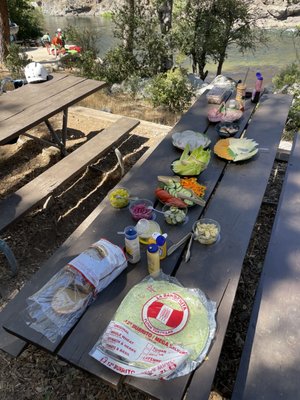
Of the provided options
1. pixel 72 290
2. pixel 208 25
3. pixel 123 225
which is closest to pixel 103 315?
pixel 72 290

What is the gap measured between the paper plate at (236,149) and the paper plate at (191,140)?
0.36ft

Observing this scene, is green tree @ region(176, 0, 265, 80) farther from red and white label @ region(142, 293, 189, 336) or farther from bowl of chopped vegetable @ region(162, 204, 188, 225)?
red and white label @ region(142, 293, 189, 336)

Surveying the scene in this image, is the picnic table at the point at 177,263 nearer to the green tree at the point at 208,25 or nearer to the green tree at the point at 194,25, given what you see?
the green tree at the point at 194,25

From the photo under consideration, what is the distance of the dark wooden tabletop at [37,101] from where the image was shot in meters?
3.07

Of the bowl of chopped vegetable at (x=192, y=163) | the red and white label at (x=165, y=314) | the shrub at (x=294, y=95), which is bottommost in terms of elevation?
the shrub at (x=294, y=95)

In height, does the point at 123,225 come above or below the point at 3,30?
below

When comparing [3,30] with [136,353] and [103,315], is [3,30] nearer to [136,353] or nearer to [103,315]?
[103,315]

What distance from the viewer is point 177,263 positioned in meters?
1.72

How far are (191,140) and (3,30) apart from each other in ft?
25.8

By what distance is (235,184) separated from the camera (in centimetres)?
229

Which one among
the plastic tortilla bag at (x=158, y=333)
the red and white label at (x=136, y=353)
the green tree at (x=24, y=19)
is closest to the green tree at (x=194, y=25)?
the plastic tortilla bag at (x=158, y=333)

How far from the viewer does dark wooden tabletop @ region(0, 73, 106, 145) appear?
307cm

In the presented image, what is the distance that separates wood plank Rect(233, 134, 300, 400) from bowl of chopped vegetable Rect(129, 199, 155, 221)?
75cm

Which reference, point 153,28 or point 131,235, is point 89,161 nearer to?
point 131,235
